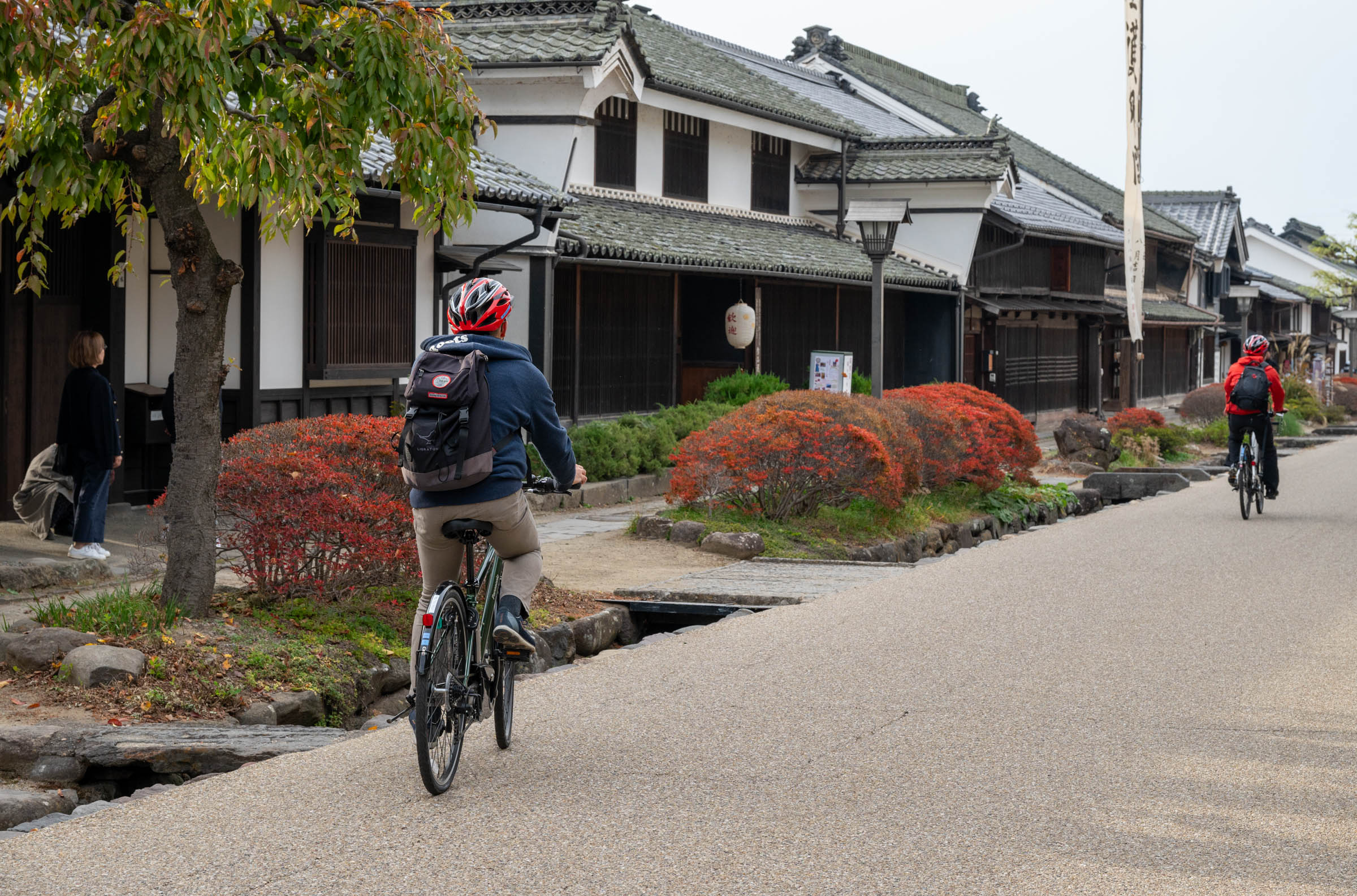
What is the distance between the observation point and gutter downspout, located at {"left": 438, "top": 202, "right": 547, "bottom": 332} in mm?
16234

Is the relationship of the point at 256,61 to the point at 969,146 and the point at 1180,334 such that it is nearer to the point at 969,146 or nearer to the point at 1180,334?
the point at 969,146

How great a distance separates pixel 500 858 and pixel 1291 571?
9128 mm

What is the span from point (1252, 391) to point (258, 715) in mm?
12485

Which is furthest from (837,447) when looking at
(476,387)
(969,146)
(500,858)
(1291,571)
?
(969,146)

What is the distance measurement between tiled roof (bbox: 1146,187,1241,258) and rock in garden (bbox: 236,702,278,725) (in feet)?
174

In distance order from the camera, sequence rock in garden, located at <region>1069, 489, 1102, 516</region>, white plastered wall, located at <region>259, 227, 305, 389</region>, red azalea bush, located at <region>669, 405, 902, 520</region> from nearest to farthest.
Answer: red azalea bush, located at <region>669, 405, 902, 520</region>, white plastered wall, located at <region>259, 227, 305, 389</region>, rock in garden, located at <region>1069, 489, 1102, 516</region>

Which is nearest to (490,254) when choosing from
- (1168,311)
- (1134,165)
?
(1134,165)

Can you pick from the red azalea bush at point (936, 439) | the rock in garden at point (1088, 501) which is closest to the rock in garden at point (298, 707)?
the red azalea bush at point (936, 439)

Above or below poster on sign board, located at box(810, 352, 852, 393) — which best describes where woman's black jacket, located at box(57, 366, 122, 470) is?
below

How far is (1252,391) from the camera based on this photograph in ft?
51.4

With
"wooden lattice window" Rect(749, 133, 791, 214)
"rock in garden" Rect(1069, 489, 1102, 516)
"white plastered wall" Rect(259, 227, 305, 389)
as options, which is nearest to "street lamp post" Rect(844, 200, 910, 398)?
"rock in garden" Rect(1069, 489, 1102, 516)

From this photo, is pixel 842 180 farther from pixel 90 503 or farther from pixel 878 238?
pixel 90 503

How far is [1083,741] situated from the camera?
618 cm

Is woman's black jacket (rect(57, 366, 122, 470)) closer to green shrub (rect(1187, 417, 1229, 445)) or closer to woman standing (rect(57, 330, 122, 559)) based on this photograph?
woman standing (rect(57, 330, 122, 559))
